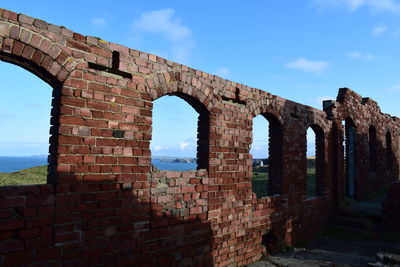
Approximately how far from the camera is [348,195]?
10414 mm

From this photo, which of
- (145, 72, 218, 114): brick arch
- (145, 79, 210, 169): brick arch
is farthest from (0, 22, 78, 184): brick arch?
(145, 79, 210, 169): brick arch

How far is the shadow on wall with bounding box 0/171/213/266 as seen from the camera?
9.50ft

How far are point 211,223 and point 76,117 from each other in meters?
2.64

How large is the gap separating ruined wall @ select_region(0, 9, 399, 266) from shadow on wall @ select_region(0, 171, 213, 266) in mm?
10

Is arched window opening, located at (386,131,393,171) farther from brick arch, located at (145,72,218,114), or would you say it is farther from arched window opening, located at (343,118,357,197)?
brick arch, located at (145,72,218,114)

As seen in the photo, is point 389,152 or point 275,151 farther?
point 389,152

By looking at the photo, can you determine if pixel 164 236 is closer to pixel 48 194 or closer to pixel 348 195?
pixel 48 194

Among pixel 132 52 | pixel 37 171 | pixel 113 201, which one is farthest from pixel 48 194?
pixel 37 171

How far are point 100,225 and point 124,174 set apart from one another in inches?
24.7

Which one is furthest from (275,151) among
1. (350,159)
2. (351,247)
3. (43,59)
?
(350,159)

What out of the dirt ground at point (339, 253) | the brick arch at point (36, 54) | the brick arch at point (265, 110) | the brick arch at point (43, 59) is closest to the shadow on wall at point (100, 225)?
the brick arch at point (43, 59)

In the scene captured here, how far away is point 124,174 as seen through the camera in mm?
3666

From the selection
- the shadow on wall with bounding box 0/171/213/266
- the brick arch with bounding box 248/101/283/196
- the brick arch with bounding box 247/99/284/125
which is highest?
the brick arch with bounding box 247/99/284/125

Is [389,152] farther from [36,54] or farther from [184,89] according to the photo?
[36,54]
